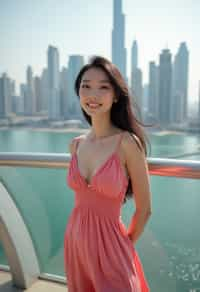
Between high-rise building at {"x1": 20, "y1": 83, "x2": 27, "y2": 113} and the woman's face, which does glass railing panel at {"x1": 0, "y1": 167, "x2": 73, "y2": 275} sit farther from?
high-rise building at {"x1": 20, "y1": 83, "x2": 27, "y2": 113}

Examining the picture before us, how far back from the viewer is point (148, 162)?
4.10ft

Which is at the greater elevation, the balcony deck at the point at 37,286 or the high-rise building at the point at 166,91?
the high-rise building at the point at 166,91

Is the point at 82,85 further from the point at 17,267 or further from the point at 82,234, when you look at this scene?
the point at 17,267

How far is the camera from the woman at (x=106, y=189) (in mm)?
1039

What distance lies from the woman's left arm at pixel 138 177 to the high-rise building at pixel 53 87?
21.9 m

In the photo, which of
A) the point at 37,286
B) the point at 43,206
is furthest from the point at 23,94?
the point at 37,286

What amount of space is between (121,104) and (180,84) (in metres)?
24.8

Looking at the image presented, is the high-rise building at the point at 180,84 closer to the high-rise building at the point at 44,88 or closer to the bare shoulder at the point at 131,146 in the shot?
the high-rise building at the point at 44,88

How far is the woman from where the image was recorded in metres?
1.04

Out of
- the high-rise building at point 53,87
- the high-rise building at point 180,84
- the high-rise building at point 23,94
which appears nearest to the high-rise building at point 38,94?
the high-rise building at point 23,94

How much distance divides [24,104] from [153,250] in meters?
29.3

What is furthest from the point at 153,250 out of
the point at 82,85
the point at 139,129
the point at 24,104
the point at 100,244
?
the point at 24,104

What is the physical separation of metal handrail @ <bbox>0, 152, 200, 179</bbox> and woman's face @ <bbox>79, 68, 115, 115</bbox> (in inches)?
13.1

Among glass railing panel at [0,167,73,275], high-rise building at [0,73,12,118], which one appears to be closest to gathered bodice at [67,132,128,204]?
glass railing panel at [0,167,73,275]
